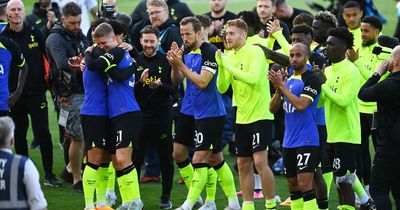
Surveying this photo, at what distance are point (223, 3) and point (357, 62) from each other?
4285 mm

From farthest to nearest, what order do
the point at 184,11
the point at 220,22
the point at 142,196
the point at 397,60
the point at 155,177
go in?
the point at 184,11, the point at 220,22, the point at 155,177, the point at 142,196, the point at 397,60

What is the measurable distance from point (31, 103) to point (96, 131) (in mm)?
2705

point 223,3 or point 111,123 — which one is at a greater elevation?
point 223,3

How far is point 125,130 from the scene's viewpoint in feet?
37.1

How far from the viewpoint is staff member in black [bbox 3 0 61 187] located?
45.1 feet

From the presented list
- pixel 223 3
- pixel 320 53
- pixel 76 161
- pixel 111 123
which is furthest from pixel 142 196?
pixel 223 3

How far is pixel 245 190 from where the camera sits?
11.5 meters

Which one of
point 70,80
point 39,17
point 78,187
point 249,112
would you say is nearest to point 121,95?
point 249,112

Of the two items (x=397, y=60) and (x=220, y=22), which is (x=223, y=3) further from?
(x=397, y=60)

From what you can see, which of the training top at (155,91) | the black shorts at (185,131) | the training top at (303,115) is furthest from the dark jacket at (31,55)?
the training top at (303,115)

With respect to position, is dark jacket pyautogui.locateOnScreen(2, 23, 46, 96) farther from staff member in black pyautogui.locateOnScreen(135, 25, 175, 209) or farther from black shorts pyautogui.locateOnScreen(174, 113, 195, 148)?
black shorts pyautogui.locateOnScreen(174, 113, 195, 148)

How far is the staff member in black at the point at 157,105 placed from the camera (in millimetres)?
12289

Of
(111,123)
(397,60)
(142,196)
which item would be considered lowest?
(142,196)

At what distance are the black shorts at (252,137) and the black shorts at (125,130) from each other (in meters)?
1.21
